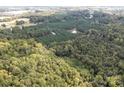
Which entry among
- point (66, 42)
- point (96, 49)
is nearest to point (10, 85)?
point (66, 42)

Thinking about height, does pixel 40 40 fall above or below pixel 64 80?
above

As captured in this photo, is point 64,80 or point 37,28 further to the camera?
point 37,28

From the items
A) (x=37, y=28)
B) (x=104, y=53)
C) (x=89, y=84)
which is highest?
(x=37, y=28)

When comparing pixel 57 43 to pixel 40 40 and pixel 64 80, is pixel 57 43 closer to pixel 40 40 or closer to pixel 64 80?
pixel 40 40
